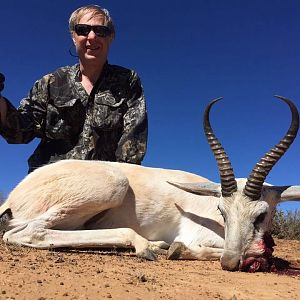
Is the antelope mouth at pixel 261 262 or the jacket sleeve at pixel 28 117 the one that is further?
the jacket sleeve at pixel 28 117

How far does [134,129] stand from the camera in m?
7.73

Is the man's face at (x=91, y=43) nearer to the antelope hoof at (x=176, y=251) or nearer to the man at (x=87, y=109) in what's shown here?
the man at (x=87, y=109)

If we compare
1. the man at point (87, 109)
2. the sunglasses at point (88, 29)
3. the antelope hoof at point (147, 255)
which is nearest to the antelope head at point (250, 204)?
the antelope hoof at point (147, 255)

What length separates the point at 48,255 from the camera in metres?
4.52

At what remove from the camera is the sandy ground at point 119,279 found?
3025 mm

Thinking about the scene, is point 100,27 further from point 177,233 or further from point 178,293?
point 178,293

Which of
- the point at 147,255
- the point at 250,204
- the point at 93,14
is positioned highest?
the point at 93,14

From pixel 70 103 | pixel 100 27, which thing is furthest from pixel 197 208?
pixel 100 27

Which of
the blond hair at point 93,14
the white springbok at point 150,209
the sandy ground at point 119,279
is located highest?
the blond hair at point 93,14

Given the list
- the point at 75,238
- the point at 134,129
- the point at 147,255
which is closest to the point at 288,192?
the point at 147,255

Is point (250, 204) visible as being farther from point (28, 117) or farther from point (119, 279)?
point (28, 117)

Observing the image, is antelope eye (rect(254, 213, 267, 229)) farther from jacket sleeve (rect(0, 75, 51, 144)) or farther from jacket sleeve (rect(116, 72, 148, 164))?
jacket sleeve (rect(0, 75, 51, 144))

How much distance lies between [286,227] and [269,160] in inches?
211

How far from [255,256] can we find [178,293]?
1.80 m
